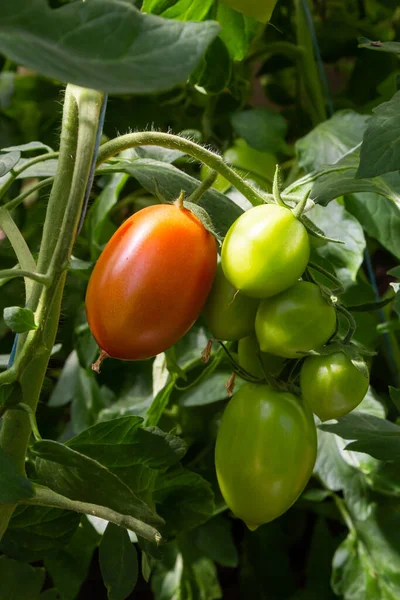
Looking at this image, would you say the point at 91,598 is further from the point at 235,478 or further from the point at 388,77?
the point at 388,77

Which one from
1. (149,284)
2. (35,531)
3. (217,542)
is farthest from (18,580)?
(217,542)

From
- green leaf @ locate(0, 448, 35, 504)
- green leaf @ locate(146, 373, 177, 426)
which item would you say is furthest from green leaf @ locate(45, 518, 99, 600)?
green leaf @ locate(0, 448, 35, 504)

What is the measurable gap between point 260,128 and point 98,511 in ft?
1.83

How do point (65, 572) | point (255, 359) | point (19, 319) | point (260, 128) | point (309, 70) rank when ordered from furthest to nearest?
point (309, 70) → point (260, 128) → point (65, 572) → point (255, 359) → point (19, 319)

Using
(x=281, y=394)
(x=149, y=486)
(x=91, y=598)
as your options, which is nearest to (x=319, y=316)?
(x=281, y=394)

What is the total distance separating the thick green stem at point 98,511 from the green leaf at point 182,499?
113 mm

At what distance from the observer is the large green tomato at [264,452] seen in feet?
1.45

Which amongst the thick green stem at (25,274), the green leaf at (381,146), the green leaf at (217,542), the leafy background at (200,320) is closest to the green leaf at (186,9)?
the leafy background at (200,320)

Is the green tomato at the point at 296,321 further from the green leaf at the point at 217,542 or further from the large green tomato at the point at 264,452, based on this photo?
the green leaf at the point at 217,542

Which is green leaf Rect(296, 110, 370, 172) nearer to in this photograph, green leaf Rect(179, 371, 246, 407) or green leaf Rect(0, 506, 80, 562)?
green leaf Rect(179, 371, 246, 407)

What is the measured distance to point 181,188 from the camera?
0.51 meters

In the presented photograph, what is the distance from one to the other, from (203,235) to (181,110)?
1.98 ft

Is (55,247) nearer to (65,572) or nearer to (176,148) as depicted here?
(176,148)

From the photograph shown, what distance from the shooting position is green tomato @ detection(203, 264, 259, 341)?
1.43ft
